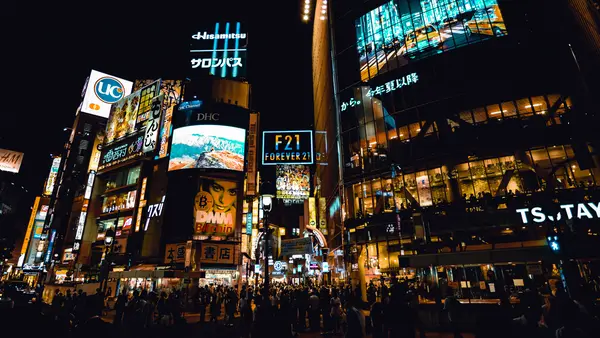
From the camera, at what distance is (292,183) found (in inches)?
2122

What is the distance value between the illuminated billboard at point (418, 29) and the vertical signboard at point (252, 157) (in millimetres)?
14736

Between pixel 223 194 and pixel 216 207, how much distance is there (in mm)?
1740

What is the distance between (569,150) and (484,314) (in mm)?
24538

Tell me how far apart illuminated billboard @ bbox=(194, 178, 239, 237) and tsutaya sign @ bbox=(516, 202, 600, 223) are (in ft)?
89.0

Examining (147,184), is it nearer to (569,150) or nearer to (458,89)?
(458,89)

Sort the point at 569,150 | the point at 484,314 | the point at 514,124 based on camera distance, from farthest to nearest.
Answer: the point at 514,124 → the point at 569,150 → the point at 484,314

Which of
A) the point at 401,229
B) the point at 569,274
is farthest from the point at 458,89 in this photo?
the point at 569,274

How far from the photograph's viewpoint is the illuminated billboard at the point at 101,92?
53125 millimetres

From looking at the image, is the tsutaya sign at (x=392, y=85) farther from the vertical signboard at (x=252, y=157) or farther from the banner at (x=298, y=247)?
the banner at (x=298, y=247)

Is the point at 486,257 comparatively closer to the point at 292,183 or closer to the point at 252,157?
the point at 252,157

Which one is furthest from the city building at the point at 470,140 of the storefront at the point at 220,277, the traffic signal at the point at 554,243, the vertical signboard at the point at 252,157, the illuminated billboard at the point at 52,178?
the illuminated billboard at the point at 52,178

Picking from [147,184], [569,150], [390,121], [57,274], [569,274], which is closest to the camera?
[569,274]

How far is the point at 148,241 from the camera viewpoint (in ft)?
112

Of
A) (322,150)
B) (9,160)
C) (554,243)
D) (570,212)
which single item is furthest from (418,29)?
(9,160)
